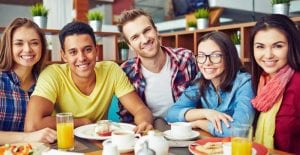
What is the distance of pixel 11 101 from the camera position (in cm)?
192

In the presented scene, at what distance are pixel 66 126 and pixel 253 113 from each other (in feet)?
3.11

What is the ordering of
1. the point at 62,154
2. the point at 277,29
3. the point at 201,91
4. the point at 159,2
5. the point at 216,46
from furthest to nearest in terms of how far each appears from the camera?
the point at 159,2 < the point at 201,91 < the point at 216,46 < the point at 277,29 < the point at 62,154

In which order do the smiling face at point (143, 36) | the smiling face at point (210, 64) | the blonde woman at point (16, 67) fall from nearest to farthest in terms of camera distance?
the smiling face at point (210, 64)
the blonde woman at point (16, 67)
the smiling face at point (143, 36)

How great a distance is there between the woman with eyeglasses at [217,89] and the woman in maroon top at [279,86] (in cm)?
10

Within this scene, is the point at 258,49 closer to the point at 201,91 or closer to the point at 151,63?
the point at 201,91

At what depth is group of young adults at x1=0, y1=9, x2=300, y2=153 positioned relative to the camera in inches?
63.4

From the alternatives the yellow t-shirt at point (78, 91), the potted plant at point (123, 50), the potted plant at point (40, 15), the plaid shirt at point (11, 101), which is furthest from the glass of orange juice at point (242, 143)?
the potted plant at point (123, 50)

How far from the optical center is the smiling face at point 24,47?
1.92 m

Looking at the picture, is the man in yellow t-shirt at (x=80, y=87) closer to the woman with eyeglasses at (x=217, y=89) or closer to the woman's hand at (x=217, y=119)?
the woman with eyeglasses at (x=217, y=89)

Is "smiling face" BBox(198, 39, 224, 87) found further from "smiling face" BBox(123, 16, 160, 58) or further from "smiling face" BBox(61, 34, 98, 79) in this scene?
"smiling face" BBox(61, 34, 98, 79)

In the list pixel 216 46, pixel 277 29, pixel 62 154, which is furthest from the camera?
pixel 216 46

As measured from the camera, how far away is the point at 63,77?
1938mm

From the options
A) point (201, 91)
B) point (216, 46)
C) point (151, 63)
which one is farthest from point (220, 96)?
point (151, 63)

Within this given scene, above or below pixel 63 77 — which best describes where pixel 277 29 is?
above
